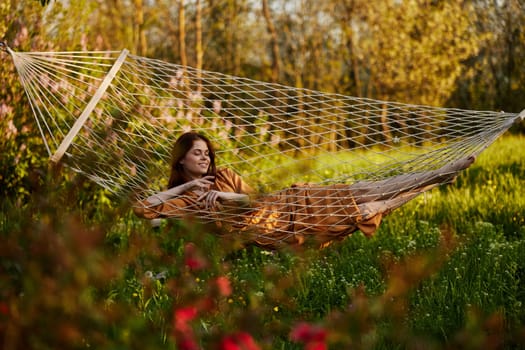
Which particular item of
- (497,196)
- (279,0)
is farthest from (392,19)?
(497,196)

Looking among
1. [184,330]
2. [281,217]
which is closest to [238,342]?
[184,330]

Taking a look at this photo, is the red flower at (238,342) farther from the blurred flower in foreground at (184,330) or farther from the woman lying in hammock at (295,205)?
the woman lying in hammock at (295,205)

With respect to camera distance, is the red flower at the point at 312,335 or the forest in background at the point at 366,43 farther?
the forest in background at the point at 366,43

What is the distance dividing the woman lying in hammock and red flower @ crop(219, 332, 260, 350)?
148 cm

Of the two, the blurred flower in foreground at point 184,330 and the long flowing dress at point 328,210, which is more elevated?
the blurred flower in foreground at point 184,330

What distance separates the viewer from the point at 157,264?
99 centimetres

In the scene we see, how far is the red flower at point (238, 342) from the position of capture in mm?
654

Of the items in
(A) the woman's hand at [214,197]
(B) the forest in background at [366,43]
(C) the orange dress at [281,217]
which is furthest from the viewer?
(B) the forest in background at [366,43]

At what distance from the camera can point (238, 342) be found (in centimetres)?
70

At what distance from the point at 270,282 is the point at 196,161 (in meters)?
1.71

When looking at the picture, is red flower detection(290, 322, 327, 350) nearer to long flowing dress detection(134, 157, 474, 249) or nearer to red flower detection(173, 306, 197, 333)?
red flower detection(173, 306, 197, 333)

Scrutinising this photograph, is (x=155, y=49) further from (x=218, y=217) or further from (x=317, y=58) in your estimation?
(x=218, y=217)

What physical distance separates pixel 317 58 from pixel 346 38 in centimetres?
49

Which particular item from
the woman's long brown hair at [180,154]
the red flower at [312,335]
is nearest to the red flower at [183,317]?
the red flower at [312,335]
